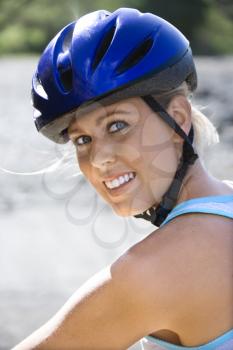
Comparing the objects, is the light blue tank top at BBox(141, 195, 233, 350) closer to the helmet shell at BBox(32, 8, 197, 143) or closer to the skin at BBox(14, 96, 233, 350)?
the skin at BBox(14, 96, 233, 350)

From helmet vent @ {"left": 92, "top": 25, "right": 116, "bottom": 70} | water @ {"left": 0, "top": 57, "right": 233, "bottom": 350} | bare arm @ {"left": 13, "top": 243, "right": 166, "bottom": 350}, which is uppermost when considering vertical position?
helmet vent @ {"left": 92, "top": 25, "right": 116, "bottom": 70}

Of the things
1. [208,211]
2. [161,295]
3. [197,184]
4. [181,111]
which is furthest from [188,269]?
[181,111]

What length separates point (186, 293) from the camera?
7.13ft

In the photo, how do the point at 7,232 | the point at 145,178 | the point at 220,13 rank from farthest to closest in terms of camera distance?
the point at 220,13 → the point at 7,232 → the point at 145,178

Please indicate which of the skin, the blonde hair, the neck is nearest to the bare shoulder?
the skin

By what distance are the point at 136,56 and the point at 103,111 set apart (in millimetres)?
236

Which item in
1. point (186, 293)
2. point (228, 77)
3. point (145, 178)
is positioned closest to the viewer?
point (186, 293)

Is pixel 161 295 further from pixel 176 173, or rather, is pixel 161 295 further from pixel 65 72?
pixel 65 72

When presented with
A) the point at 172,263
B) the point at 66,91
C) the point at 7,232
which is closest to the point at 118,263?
the point at 172,263

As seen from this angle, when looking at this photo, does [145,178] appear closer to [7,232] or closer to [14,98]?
[7,232]

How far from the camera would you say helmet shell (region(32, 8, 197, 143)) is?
101 inches

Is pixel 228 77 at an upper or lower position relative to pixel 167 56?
lower

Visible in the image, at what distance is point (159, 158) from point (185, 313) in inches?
20.3

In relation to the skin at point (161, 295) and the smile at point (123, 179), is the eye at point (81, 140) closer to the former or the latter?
the smile at point (123, 179)
